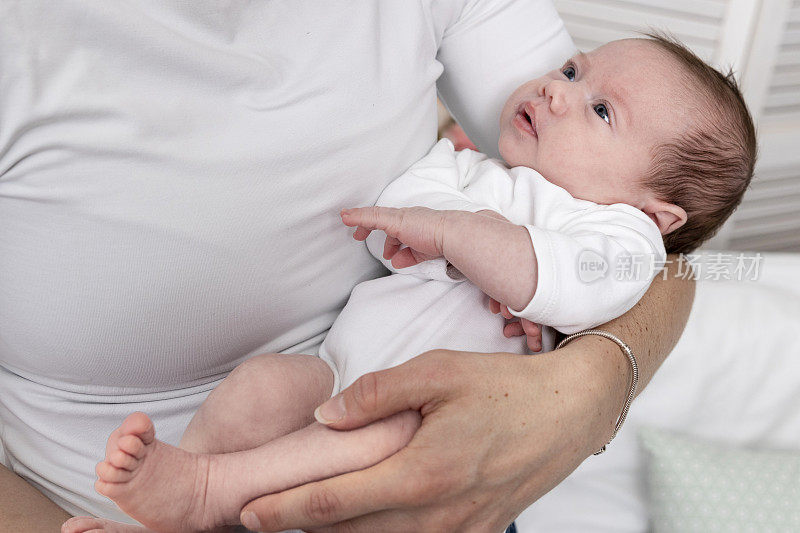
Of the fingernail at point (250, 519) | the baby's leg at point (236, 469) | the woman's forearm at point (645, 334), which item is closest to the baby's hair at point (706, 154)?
the woman's forearm at point (645, 334)

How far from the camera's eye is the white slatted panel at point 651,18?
2207 mm

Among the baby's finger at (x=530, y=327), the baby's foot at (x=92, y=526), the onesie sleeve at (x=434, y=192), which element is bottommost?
the baby's foot at (x=92, y=526)

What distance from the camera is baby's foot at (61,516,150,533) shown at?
2.55 ft

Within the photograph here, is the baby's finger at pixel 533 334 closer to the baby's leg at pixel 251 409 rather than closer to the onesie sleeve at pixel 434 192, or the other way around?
the onesie sleeve at pixel 434 192

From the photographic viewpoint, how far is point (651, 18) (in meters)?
2.21

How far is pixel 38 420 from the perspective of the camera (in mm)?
925

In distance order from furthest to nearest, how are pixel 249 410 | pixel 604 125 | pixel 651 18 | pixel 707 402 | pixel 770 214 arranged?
pixel 770 214
pixel 651 18
pixel 707 402
pixel 604 125
pixel 249 410

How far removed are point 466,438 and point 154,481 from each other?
1.10ft

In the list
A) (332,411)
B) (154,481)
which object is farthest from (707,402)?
(154,481)

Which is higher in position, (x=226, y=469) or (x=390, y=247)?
(x=390, y=247)

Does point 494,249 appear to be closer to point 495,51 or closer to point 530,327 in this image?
point 530,327

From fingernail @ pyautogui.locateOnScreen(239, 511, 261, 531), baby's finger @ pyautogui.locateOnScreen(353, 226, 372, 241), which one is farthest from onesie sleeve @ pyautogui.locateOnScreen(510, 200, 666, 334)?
fingernail @ pyautogui.locateOnScreen(239, 511, 261, 531)

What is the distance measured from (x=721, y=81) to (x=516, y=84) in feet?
1.07

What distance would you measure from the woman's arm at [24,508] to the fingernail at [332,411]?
36 cm
